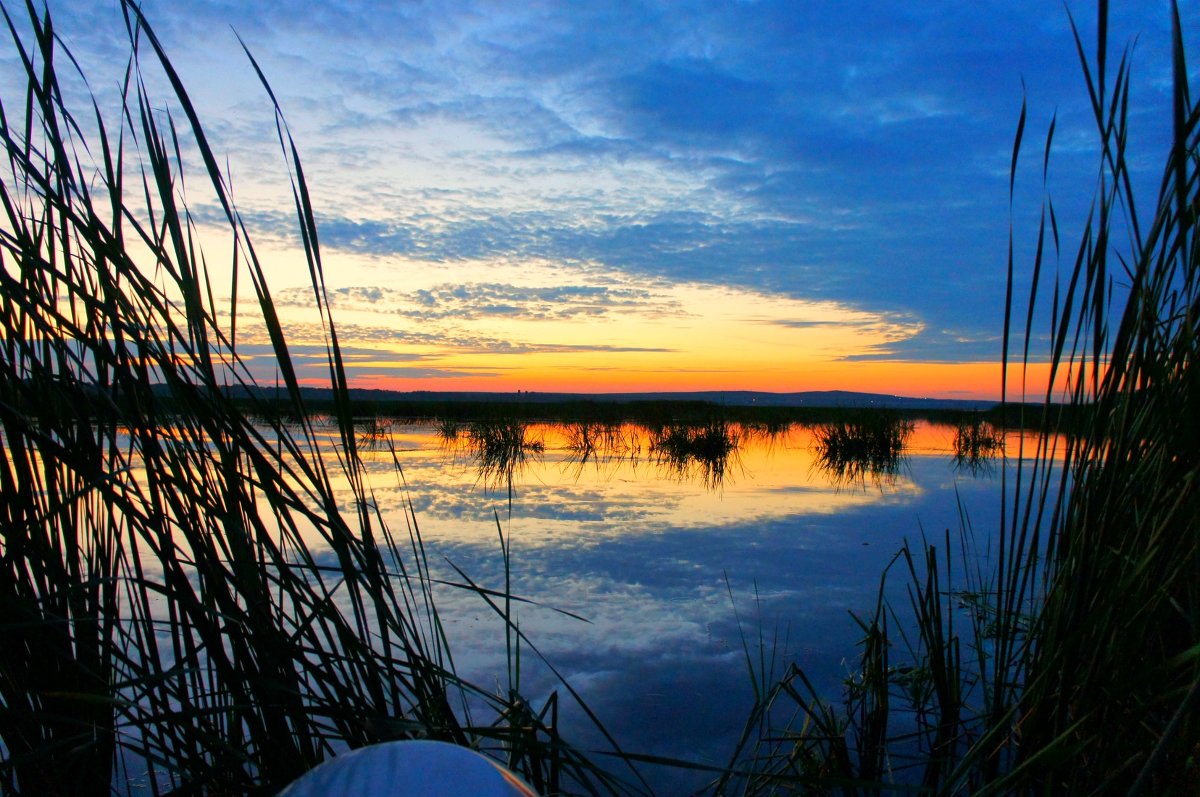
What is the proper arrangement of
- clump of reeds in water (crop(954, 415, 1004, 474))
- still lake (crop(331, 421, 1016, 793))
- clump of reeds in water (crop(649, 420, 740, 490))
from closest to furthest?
still lake (crop(331, 421, 1016, 793)) < clump of reeds in water (crop(649, 420, 740, 490)) < clump of reeds in water (crop(954, 415, 1004, 474))

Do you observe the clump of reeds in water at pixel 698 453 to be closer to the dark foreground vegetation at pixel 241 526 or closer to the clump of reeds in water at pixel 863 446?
the clump of reeds in water at pixel 863 446

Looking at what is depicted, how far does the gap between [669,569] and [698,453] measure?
17.5ft

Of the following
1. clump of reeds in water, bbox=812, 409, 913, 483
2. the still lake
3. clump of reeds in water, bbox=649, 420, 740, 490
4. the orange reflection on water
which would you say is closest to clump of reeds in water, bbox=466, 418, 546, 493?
the orange reflection on water

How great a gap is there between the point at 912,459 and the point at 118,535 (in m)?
8.58

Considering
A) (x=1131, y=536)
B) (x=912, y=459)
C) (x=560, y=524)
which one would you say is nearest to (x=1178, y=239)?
(x=1131, y=536)

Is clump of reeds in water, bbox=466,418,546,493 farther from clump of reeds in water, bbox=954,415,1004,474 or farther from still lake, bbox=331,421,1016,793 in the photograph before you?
clump of reeds in water, bbox=954,415,1004,474

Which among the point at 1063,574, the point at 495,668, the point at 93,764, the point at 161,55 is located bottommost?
the point at 495,668

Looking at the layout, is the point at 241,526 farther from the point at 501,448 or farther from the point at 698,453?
the point at 698,453

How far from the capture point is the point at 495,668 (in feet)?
7.60

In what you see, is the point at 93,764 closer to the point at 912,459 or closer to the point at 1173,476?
the point at 1173,476

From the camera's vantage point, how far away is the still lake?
2.21m

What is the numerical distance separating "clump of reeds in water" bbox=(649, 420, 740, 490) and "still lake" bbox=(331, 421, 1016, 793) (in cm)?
20

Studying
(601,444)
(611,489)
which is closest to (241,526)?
(611,489)

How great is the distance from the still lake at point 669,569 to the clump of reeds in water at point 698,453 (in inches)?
7.9
